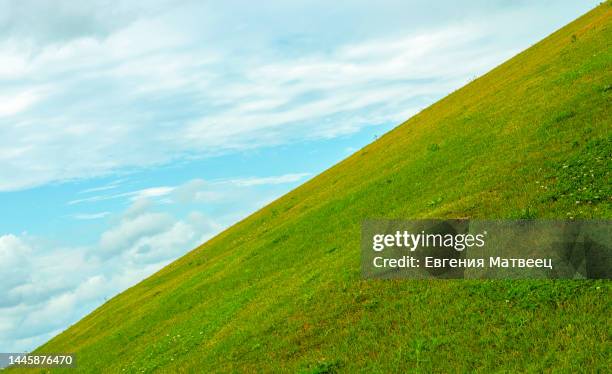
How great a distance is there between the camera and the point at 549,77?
36.8 m

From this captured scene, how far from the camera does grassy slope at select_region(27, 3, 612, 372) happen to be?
13.6 meters

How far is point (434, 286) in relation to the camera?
17.3 metres

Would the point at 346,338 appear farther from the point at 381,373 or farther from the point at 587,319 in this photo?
the point at 587,319

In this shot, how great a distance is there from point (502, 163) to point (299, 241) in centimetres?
1417

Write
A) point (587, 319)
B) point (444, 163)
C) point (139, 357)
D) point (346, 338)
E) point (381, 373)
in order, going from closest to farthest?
point (587, 319)
point (381, 373)
point (346, 338)
point (139, 357)
point (444, 163)

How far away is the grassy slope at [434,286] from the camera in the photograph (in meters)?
13.6

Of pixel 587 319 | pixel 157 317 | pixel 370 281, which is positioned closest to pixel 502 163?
pixel 370 281

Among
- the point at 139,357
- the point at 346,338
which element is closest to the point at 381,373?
the point at 346,338

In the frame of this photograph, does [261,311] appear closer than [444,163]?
Yes

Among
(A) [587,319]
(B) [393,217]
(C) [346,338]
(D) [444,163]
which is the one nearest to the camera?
(A) [587,319]

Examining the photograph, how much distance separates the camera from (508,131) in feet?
95.1

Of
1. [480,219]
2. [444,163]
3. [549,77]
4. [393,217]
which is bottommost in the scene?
[480,219]

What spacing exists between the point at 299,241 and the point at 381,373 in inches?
788

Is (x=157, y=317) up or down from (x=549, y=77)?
down
